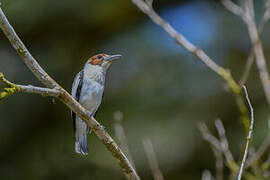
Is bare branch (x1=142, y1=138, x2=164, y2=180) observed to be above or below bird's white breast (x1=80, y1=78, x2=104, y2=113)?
below

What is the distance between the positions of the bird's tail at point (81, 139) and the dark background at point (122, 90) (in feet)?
7.75

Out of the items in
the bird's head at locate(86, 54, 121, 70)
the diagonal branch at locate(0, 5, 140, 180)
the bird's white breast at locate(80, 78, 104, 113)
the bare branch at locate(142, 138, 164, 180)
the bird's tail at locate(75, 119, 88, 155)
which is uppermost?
the diagonal branch at locate(0, 5, 140, 180)

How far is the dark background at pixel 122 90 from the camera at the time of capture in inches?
315

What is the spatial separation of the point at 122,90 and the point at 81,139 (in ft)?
11.1

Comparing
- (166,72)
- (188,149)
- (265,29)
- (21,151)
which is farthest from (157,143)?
(265,29)

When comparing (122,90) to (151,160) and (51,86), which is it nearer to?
(151,160)

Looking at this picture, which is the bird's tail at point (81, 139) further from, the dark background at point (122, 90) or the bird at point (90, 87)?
the dark background at point (122, 90)

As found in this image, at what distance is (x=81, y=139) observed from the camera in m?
5.26

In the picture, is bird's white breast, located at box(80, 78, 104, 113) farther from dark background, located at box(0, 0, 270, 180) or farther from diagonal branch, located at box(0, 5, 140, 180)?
dark background, located at box(0, 0, 270, 180)

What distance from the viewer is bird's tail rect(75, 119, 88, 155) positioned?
16.8ft

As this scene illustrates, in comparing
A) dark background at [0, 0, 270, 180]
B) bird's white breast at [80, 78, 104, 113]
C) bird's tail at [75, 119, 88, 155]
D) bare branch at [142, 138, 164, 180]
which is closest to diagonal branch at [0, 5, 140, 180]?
bare branch at [142, 138, 164, 180]

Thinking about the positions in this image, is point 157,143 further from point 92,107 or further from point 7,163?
point 92,107

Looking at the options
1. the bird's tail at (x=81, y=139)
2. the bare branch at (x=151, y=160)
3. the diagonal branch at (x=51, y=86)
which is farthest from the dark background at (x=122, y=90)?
the diagonal branch at (x=51, y=86)

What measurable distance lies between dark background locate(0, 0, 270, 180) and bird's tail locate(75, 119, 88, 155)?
2.36 m
